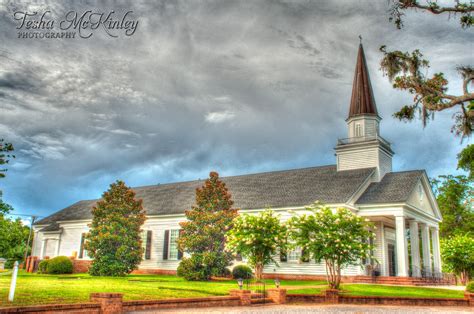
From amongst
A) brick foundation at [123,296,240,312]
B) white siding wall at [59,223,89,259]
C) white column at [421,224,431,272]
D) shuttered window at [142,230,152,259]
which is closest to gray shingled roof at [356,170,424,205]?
white column at [421,224,431,272]

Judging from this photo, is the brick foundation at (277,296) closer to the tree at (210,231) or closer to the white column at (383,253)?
the tree at (210,231)

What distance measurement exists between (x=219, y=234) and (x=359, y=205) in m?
10.1

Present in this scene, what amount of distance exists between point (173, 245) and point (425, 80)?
24.4 m

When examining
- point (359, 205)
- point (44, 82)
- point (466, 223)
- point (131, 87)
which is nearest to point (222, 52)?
point (131, 87)

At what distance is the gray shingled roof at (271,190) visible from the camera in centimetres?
3173

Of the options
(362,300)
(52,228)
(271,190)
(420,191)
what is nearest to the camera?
(362,300)

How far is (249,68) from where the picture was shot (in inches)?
1118

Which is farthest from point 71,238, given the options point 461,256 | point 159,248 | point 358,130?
point 461,256

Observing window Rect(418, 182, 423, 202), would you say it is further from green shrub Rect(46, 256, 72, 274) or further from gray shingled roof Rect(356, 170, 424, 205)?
green shrub Rect(46, 256, 72, 274)

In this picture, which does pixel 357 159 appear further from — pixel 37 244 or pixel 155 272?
pixel 37 244

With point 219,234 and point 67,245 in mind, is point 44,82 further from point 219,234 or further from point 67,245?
point 67,245

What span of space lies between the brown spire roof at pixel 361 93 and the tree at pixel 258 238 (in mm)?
16879

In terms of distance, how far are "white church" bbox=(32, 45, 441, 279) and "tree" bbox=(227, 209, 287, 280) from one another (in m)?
6.94

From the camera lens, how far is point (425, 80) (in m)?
18.0
